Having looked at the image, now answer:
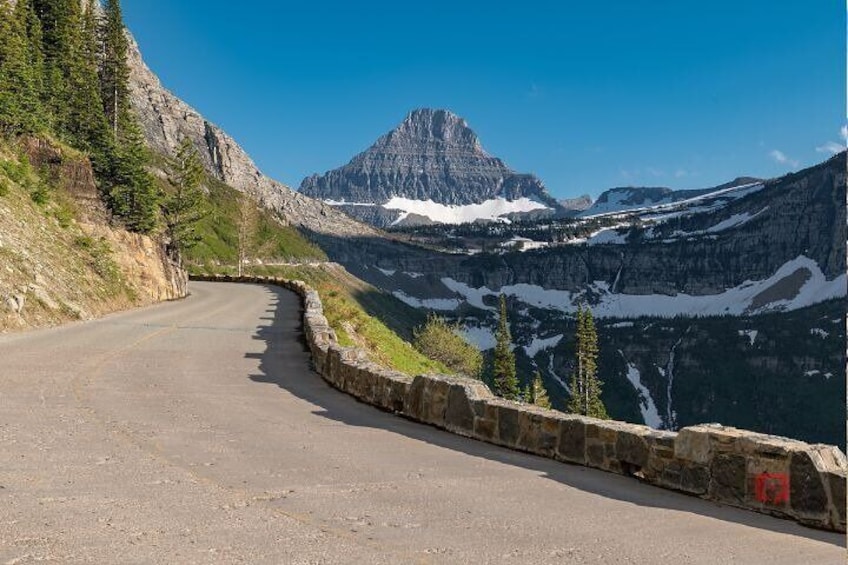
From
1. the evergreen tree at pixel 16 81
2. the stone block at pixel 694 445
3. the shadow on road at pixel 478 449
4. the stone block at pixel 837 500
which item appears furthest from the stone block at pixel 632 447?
the evergreen tree at pixel 16 81

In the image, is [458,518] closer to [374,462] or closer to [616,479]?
[374,462]

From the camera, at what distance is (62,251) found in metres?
29.2

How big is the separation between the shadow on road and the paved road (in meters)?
0.05

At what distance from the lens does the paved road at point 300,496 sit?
5.87m

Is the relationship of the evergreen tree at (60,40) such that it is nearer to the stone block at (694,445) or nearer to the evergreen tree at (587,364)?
the stone block at (694,445)

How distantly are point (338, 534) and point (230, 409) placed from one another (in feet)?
25.7

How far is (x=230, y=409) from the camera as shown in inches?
525

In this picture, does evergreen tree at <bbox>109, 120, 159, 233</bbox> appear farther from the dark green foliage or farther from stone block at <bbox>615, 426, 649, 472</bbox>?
the dark green foliage

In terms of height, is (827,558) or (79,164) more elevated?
(79,164)

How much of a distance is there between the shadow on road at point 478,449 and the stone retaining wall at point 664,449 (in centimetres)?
18

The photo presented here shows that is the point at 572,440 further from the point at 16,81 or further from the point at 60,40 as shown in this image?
the point at 60,40

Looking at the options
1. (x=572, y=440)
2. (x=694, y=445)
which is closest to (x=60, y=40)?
(x=572, y=440)

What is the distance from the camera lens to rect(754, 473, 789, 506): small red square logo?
7.73 meters

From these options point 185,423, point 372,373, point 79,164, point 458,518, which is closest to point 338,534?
point 458,518
